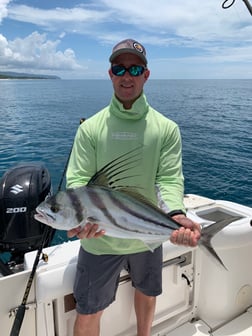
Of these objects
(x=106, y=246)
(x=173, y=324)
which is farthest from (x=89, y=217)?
(x=173, y=324)

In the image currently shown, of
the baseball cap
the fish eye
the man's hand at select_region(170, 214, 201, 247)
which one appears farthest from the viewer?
the baseball cap

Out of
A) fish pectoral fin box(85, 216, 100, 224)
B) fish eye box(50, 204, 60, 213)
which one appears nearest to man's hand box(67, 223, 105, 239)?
fish pectoral fin box(85, 216, 100, 224)

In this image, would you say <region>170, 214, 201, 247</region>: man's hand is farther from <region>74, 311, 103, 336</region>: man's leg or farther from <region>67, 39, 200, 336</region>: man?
<region>74, 311, 103, 336</region>: man's leg

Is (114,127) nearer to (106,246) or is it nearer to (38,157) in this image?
(106,246)

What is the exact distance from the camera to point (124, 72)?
6.27 feet

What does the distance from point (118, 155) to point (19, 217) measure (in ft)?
3.59

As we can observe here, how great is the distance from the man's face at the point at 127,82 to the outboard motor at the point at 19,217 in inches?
46.2

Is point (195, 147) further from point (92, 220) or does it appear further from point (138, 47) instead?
point (92, 220)

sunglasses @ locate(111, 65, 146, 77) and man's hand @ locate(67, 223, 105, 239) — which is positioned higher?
sunglasses @ locate(111, 65, 146, 77)

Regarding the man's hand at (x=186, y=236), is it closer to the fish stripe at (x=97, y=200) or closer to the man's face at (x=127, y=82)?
the fish stripe at (x=97, y=200)

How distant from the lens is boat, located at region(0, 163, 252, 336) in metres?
1.97

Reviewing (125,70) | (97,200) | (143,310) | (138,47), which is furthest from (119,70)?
(143,310)

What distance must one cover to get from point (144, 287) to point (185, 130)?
14.4m

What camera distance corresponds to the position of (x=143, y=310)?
229 centimetres
